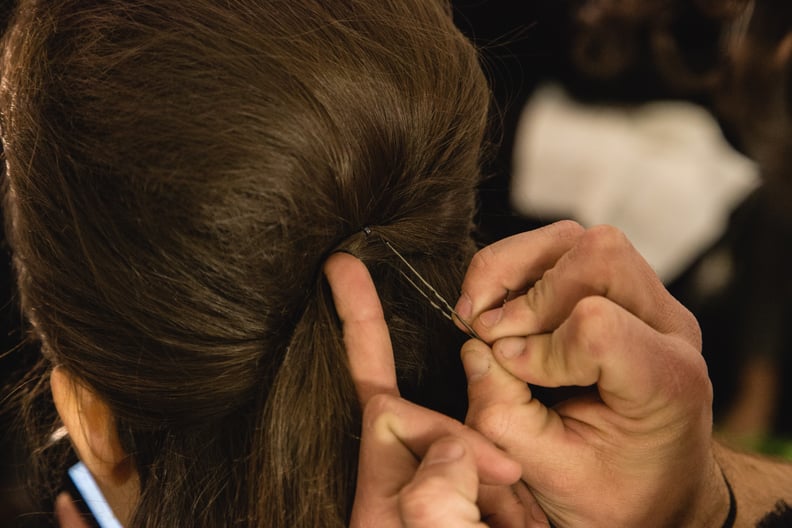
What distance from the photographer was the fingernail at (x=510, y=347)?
635mm

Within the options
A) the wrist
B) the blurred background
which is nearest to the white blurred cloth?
the blurred background

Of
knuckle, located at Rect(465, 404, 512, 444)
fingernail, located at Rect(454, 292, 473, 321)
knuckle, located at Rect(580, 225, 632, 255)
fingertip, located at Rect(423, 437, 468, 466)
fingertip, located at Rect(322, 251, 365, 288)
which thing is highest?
fingertip, located at Rect(322, 251, 365, 288)

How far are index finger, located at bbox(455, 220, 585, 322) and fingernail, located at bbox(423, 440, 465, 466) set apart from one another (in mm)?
165

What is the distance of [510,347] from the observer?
25.2 inches

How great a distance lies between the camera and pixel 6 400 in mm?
1053

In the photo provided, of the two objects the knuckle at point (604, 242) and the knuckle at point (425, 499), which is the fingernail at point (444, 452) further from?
the knuckle at point (604, 242)

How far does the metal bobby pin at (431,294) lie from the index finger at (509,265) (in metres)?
0.01

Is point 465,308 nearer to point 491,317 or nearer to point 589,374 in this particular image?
point 491,317

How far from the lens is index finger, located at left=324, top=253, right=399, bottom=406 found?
25.3 inches

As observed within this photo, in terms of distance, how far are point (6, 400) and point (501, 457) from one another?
824 mm

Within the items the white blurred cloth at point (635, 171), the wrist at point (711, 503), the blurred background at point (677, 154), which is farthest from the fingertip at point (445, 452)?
the white blurred cloth at point (635, 171)

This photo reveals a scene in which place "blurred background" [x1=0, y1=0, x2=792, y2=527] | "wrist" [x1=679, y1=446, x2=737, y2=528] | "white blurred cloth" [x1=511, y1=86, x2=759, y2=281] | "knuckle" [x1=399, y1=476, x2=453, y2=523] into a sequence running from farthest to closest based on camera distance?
"white blurred cloth" [x1=511, y1=86, x2=759, y2=281] < "blurred background" [x1=0, y1=0, x2=792, y2=527] < "wrist" [x1=679, y1=446, x2=737, y2=528] < "knuckle" [x1=399, y1=476, x2=453, y2=523]

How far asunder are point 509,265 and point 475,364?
0.10m

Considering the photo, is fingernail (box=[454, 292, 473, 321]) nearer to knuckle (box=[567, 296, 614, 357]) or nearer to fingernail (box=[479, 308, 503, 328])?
fingernail (box=[479, 308, 503, 328])
